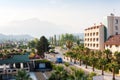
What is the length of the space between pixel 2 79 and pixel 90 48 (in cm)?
4252

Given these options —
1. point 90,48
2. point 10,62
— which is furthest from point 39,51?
point 10,62

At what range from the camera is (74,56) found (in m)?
89.9

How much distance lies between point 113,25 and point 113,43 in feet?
34.1

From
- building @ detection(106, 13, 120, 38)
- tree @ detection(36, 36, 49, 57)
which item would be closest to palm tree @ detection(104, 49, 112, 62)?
building @ detection(106, 13, 120, 38)

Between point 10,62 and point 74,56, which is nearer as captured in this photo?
point 10,62

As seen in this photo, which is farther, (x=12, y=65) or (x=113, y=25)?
(x=113, y=25)

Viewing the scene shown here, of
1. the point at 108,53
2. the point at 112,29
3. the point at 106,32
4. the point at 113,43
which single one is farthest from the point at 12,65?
the point at 112,29

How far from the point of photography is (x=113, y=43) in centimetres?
8519

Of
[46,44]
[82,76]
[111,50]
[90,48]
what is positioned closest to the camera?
[82,76]

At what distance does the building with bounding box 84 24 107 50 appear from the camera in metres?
93.0

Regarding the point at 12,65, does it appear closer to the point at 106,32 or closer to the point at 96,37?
the point at 96,37

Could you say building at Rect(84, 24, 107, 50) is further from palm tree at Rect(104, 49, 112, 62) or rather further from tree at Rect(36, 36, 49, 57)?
tree at Rect(36, 36, 49, 57)

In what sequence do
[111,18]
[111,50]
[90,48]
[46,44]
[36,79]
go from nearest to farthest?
[36,79], [111,50], [111,18], [90,48], [46,44]

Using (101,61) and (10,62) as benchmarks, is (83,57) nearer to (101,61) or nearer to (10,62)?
(101,61)
